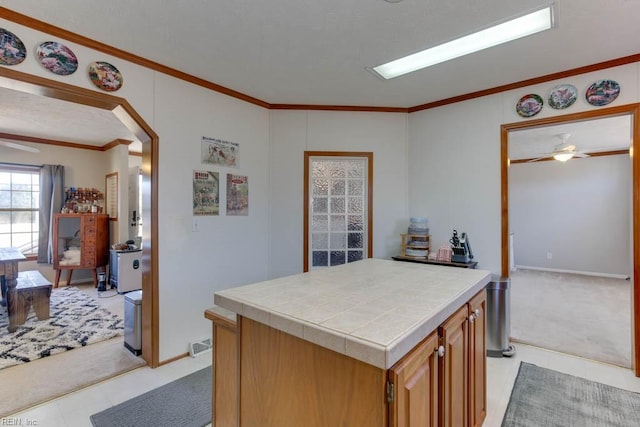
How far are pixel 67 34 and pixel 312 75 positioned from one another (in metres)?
1.81

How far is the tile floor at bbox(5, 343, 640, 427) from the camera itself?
1.96 metres

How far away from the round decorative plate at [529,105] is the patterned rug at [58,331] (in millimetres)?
4697

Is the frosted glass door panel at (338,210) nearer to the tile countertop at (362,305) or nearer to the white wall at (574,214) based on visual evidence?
the tile countertop at (362,305)

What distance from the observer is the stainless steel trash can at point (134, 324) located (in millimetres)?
2773

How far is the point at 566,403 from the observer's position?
2.11m

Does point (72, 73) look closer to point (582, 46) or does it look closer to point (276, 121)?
point (276, 121)

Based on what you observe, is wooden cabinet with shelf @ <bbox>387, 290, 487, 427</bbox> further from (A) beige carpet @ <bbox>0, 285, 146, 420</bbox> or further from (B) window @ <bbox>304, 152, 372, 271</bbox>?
(A) beige carpet @ <bbox>0, 285, 146, 420</bbox>

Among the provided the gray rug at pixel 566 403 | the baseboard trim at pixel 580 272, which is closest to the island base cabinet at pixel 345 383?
the gray rug at pixel 566 403

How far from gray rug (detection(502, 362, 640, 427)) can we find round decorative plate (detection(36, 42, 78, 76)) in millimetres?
3719

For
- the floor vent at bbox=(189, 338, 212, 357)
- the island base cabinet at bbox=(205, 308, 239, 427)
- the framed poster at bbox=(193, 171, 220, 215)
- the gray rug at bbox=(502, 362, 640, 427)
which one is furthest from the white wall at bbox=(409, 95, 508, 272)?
the island base cabinet at bbox=(205, 308, 239, 427)

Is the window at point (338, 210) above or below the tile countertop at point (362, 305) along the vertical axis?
above

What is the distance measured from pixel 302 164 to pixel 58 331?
3228 millimetres

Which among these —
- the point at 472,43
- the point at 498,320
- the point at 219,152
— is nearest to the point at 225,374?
the point at 219,152

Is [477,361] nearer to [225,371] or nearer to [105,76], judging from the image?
[225,371]
